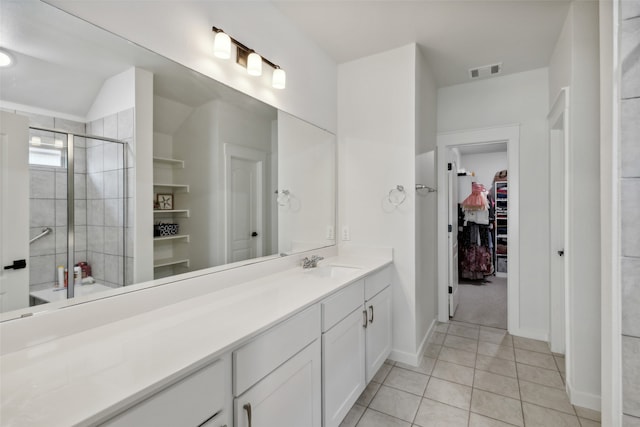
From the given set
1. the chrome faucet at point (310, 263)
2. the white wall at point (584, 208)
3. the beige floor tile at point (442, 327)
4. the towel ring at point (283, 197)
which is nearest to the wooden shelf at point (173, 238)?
the towel ring at point (283, 197)

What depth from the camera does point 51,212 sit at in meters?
0.99

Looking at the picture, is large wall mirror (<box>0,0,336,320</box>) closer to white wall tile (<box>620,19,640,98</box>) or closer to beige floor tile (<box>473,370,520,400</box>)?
white wall tile (<box>620,19,640,98</box>)

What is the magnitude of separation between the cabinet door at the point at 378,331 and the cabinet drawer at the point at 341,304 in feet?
0.57

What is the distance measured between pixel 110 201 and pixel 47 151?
0.25 m

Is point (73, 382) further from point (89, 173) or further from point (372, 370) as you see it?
point (372, 370)

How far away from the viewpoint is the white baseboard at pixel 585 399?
1.86 metres

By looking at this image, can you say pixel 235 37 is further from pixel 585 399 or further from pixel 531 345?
pixel 531 345

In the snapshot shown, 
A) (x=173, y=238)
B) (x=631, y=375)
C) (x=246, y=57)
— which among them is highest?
(x=246, y=57)

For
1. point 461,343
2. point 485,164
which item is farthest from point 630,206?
point 485,164

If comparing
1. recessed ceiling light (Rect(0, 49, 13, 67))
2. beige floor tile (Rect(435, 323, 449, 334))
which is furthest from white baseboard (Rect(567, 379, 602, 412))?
Answer: recessed ceiling light (Rect(0, 49, 13, 67))

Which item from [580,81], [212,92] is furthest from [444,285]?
[212,92]

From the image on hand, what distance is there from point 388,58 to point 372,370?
251 cm

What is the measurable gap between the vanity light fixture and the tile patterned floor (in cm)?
219

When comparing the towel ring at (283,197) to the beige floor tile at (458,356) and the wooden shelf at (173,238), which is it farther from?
the beige floor tile at (458,356)
